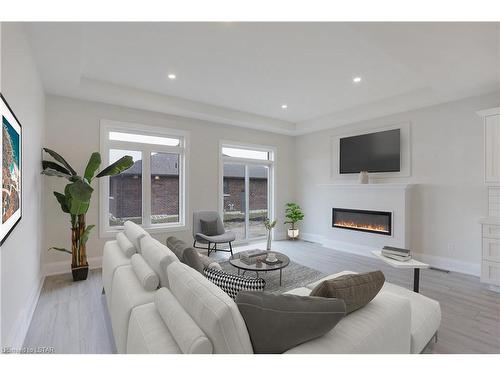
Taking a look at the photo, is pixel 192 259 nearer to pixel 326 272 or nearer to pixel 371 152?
pixel 326 272

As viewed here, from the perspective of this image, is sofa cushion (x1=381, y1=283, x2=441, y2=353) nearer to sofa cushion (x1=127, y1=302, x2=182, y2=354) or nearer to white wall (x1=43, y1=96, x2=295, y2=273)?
sofa cushion (x1=127, y1=302, x2=182, y2=354)

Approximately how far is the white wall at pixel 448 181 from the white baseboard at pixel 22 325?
212 inches

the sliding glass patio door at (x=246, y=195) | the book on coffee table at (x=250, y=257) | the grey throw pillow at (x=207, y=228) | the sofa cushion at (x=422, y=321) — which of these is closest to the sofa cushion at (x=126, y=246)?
the book on coffee table at (x=250, y=257)

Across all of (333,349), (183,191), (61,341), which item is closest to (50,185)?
(183,191)

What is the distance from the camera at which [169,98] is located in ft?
14.2

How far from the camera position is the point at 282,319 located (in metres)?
1.06

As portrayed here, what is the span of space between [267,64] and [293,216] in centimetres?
369

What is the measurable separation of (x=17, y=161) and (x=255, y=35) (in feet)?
7.86

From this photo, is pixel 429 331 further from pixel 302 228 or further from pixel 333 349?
pixel 302 228

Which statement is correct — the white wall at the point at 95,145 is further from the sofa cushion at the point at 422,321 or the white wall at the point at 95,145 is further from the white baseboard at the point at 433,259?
the sofa cushion at the point at 422,321

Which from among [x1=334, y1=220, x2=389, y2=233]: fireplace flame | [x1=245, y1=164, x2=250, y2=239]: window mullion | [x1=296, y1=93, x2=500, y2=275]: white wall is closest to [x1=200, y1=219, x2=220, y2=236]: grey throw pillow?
[x1=245, y1=164, x2=250, y2=239]: window mullion

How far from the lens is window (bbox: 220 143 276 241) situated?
5.59 metres

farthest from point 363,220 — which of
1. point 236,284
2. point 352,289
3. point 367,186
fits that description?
point 236,284

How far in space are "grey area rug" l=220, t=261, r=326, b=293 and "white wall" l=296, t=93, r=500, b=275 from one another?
216 cm
